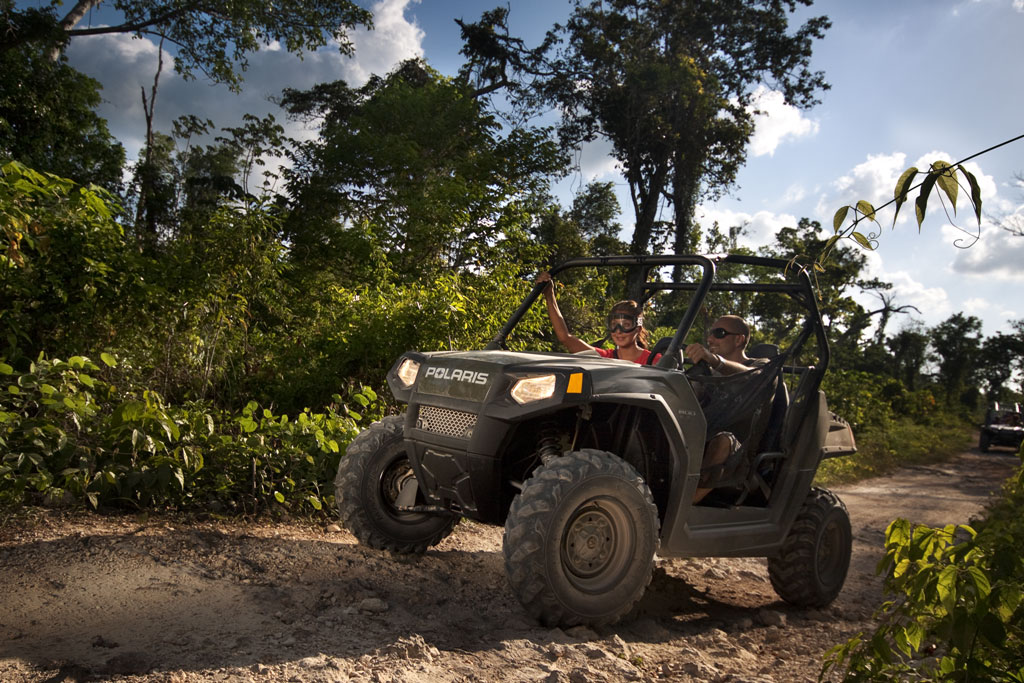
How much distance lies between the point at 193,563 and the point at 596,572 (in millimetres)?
2027

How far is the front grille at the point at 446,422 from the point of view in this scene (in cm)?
408

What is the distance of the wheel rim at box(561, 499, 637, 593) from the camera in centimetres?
381

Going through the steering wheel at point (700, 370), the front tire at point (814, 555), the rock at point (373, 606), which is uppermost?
the steering wheel at point (700, 370)

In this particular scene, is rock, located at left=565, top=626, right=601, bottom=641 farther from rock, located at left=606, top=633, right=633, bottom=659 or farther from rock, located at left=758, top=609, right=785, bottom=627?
rock, located at left=758, top=609, right=785, bottom=627

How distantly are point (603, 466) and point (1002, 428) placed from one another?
26.4 metres

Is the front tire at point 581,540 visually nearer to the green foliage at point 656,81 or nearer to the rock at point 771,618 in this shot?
the rock at point 771,618

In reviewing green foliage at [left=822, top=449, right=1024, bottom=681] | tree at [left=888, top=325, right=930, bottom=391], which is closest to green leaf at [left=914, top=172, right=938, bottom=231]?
green foliage at [left=822, top=449, right=1024, bottom=681]

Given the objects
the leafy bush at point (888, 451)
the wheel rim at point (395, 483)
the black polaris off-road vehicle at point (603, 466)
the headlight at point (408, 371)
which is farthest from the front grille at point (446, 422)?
the leafy bush at point (888, 451)

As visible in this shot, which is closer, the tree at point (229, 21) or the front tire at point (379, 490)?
the front tire at point (379, 490)

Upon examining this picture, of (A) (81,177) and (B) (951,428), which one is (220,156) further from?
(B) (951,428)

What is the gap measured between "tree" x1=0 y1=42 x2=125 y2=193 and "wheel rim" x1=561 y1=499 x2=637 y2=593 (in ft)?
52.9

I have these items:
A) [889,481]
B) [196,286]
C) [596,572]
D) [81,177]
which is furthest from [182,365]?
[81,177]

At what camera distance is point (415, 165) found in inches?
816

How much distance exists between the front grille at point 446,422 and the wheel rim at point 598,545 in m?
0.67
